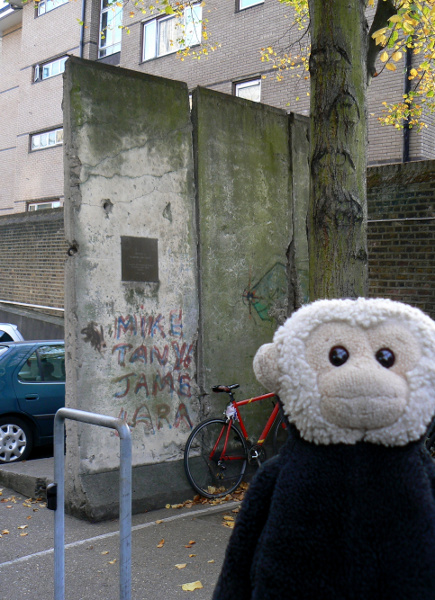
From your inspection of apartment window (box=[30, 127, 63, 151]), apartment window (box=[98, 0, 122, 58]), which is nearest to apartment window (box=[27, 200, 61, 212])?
apartment window (box=[30, 127, 63, 151])

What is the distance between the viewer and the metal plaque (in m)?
5.79

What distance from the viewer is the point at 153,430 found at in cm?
593

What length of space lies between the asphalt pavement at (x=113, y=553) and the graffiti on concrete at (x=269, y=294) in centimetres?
200

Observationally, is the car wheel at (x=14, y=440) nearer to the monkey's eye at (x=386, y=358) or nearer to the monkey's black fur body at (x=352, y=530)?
the monkey's black fur body at (x=352, y=530)

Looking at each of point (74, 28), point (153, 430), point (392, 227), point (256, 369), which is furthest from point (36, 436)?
point (74, 28)

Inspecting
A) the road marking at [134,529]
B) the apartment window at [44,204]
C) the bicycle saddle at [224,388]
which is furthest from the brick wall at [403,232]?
the apartment window at [44,204]

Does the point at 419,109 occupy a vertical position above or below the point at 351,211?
above

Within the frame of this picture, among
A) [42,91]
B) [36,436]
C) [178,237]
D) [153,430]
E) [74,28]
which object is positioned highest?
[74,28]

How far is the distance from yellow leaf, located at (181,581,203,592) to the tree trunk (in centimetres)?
207

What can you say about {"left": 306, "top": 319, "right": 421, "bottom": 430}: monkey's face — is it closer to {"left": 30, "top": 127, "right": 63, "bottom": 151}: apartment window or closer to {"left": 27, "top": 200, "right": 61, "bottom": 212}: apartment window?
{"left": 27, "top": 200, "right": 61, "bottom": 212}: apartment window

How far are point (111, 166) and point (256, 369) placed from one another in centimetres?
418

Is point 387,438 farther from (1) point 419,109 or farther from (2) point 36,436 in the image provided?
(1) point 419,109

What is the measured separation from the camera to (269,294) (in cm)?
695

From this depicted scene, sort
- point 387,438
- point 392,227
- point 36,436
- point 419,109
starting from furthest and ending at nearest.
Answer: point 419,109 < point 36,436 < point 392,227 < point 387,438
